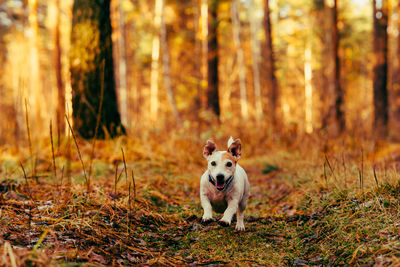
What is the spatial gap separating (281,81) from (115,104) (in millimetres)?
32239

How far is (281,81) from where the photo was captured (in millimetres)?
37719

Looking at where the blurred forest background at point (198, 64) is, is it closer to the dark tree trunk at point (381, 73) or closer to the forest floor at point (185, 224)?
the dark tree trunk at point (381, 73)

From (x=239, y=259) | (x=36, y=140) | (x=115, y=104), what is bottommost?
(x=239, y=259)

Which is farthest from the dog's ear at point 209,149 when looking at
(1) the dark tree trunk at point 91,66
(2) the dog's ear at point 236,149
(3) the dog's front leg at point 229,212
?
(1) the dark tree trunk at point 91,66

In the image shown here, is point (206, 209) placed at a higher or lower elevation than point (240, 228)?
higher

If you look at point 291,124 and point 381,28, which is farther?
point 381,28

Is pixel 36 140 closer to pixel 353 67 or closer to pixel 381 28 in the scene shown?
pixel 381 28

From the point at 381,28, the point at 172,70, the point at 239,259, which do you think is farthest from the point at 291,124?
the point at 172,70

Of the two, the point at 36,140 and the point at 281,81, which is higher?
the point at 281,81

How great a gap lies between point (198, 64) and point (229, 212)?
18.3 m

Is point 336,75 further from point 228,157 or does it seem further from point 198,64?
point 228,157

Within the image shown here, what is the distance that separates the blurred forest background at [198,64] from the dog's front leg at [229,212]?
72.9 inches

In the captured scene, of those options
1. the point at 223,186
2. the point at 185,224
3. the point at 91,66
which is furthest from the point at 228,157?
the point at 91,66

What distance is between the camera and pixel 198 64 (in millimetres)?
21156
